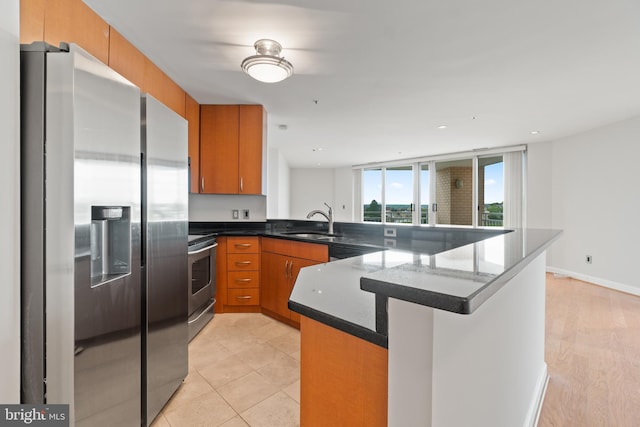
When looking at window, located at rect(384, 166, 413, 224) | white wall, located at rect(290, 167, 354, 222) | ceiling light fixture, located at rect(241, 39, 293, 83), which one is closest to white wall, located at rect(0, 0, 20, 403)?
ceiling light fixture, located at rect(241, 39, 293, 83)

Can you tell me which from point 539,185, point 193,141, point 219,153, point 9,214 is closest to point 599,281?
point 539,185

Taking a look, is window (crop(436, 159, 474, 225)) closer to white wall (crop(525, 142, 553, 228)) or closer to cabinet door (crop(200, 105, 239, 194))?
white wall (crop(525, 142, 553, 228))

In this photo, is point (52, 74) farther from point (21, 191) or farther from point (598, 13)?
point (598, 13)

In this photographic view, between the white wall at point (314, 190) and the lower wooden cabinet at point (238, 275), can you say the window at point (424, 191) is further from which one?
the lower wooden cabinet at point (238, 275)

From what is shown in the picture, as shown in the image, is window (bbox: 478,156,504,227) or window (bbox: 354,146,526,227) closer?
window (bbox: 354,146,526,227)

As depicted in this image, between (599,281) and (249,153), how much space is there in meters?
5.45

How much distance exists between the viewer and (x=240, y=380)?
6.04ft

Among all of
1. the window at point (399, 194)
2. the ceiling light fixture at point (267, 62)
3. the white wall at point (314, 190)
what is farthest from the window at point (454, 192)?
the ceiling light fixture at point (267, 62)

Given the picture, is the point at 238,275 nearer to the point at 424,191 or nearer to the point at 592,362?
the point at 592,362

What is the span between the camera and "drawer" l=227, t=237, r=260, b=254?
117 inches

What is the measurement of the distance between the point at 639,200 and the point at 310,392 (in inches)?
206

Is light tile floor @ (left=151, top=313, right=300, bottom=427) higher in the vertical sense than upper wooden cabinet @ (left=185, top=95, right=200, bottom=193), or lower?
lower

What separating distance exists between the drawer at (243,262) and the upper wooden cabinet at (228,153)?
28.4 inches

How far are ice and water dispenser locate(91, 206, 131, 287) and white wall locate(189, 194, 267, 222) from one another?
2312 millimetres
